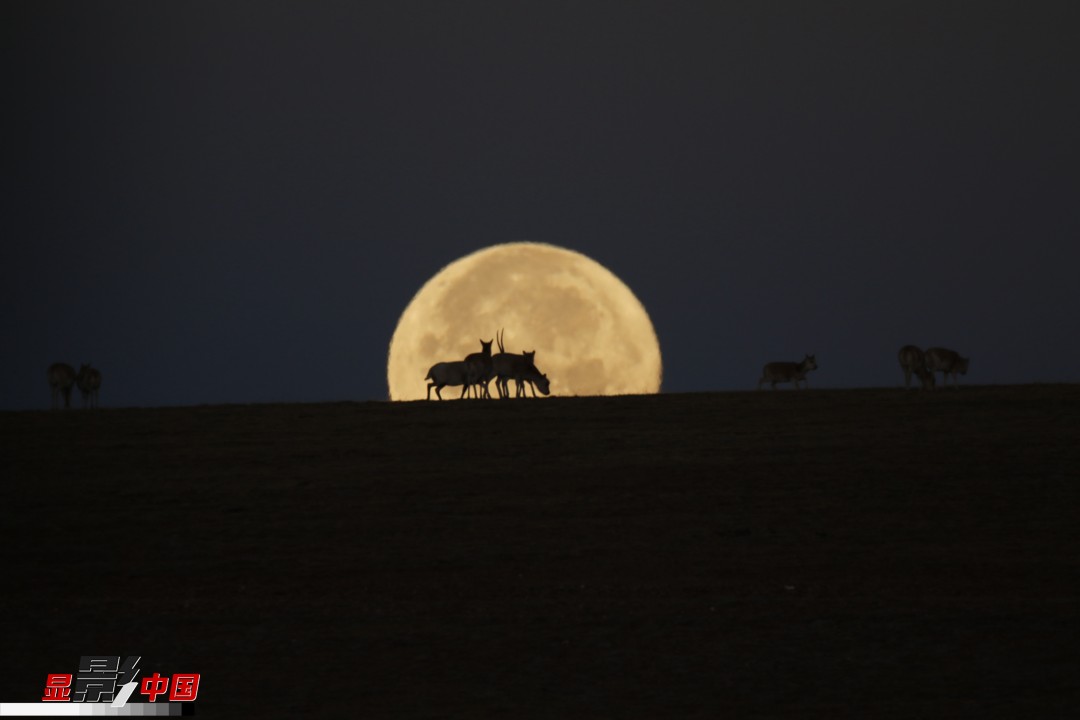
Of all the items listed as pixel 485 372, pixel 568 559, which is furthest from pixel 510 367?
pixel 568 559

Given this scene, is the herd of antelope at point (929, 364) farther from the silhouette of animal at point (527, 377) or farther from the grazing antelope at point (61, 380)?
the grazing antelope at point (61, 380)

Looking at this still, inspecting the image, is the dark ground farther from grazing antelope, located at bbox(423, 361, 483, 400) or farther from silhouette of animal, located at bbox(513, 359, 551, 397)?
silhouette of animal, located at bbox(513, 359, 551, 397)

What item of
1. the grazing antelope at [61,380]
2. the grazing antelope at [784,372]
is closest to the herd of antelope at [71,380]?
the grazing antelope at [61,380]

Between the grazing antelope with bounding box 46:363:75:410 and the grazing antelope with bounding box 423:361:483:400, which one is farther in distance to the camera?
the grazing antelope with bounding box 46:363:75:410

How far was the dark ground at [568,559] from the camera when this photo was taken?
39.8ft

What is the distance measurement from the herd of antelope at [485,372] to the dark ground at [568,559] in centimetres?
507

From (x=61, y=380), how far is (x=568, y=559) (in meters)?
25.0

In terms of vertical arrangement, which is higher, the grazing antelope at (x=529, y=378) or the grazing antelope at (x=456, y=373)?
the grazing antelope at (x=529, y=378)

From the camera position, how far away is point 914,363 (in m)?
32.8

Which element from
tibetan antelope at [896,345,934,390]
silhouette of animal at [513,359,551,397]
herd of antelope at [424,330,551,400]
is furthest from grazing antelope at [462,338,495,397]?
tibetan antelope at [896,345,934,390]

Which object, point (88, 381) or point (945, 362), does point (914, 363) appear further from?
point (88, 381)

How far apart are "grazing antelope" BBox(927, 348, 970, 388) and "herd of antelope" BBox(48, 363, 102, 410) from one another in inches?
757

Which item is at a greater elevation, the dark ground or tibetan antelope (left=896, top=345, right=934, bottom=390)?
tibetan antelope (left=896, top=345, right=934, bottom=390)

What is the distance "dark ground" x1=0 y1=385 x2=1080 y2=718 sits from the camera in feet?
39.8
